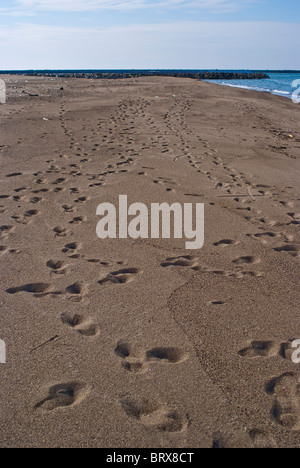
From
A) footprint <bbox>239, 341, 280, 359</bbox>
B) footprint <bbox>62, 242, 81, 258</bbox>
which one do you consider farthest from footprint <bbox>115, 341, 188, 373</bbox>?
footprint <bbox>62, 242, 81, 258</bbox>

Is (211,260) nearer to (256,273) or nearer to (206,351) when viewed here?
(256,273)

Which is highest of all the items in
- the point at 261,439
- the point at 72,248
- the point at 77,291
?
the point at 72,248

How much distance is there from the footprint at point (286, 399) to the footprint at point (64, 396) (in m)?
1.02

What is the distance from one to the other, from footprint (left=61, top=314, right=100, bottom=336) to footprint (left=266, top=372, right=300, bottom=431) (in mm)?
1149

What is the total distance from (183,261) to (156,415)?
184cm

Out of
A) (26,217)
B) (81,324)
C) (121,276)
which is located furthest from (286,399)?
(26,217)

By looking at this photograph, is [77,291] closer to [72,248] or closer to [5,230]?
[72,248]

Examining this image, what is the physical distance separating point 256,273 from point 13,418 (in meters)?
2.32

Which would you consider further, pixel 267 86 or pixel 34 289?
pixel 267 86

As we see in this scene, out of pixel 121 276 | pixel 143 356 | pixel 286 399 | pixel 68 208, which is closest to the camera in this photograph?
pixel 286 399

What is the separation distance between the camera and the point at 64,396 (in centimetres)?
219

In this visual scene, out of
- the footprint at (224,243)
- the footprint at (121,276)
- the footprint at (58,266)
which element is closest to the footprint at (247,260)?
the footprint at (224,243)

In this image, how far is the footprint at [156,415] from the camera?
2.04m

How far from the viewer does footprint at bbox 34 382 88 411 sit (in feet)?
6.98
